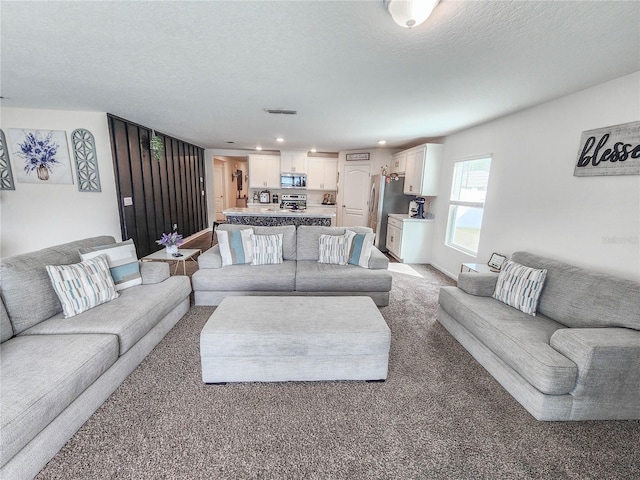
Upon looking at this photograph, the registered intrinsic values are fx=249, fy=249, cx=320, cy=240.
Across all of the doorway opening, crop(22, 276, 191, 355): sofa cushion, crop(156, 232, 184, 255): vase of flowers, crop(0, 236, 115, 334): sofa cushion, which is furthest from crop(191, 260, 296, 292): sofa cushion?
the doorway opening

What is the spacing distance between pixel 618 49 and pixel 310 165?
5.99 m

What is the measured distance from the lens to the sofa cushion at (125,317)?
5.65 ft

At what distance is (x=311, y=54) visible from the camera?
71.0 inches

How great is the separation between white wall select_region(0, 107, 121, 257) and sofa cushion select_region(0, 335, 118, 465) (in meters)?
2.77

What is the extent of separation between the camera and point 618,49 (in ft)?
5.30

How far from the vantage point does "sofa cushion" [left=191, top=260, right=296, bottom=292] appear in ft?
9.43

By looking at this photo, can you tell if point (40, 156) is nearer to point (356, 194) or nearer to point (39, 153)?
point (39, 153)

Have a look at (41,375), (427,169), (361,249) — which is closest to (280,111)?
(361,249)

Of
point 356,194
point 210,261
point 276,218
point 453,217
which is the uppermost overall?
point 356,194

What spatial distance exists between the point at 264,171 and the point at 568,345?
6.90m

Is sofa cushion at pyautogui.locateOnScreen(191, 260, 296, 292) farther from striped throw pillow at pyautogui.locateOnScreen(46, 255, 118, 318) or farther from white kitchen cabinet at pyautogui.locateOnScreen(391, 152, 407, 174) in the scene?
white kitchen cabinet at pyautogui.locateOnScreen(391, 152, 407, 174)

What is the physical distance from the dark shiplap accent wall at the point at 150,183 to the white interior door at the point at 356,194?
4.05 metres

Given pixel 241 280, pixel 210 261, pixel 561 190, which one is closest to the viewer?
pixel 561 190

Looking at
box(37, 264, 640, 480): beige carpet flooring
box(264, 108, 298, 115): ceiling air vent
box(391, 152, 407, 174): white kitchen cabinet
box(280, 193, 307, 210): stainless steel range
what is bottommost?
box(37, 264, 640, 480): beige carpet flooring
